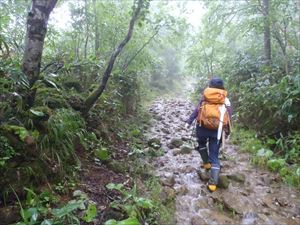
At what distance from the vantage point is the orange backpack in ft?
17.2

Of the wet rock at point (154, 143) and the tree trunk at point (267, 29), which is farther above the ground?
the tree trunk at point (267, 29)

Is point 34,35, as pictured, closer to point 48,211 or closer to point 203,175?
point 48,211

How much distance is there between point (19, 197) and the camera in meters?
3.32

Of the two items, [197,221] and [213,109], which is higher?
[213,109]

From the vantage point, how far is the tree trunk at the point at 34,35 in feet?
13.2

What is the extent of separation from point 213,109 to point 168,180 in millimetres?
1509

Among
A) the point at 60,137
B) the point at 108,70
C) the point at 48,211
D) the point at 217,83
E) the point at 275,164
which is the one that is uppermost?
the point at 108,70

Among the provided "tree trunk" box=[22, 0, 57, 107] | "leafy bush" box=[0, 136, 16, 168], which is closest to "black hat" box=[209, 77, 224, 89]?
"tree trunk" box=[22, 0, 57, 107]

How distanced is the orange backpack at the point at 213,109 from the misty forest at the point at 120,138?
7 centimetres

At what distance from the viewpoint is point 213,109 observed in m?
5.27

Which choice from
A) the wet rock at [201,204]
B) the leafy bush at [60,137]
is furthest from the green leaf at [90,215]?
the wet rock at [201,204]

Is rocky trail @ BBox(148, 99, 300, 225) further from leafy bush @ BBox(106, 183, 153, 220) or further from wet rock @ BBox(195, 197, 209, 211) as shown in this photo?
leafy bush @ BBox(106, 183, 153, 220)

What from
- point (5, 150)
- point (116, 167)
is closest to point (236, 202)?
point (116, 167)

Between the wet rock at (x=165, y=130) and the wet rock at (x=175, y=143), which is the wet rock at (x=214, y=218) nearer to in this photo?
the wet rock at (x=175, y=143)
